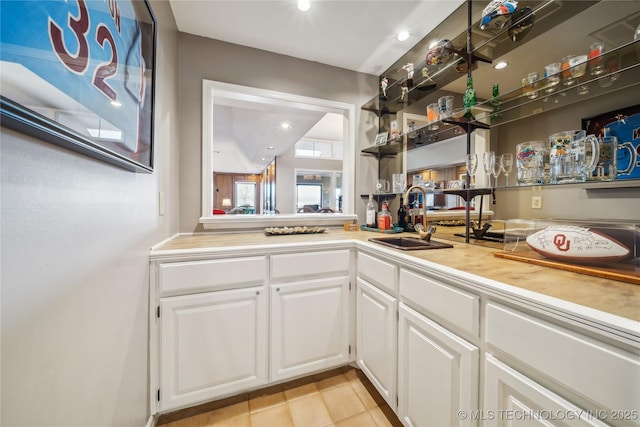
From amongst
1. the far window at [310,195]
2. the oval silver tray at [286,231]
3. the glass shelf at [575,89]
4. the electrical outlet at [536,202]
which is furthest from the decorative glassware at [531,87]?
the far window at [310,195]

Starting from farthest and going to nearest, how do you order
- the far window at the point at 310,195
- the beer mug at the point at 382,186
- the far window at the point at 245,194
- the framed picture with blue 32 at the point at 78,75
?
the far window at the point at 245,194
the far window at the point at 310,195
the beer mug at the point at 382,186
the framed picture with blue 32 at the point at 78,75

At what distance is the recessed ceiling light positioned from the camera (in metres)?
1.45

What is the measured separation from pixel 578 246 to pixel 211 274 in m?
1.52

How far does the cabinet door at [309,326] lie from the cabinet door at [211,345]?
0.08 m

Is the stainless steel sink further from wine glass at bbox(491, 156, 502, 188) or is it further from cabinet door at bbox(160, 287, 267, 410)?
cabinet door at bbox(160, 287, 267, 410)

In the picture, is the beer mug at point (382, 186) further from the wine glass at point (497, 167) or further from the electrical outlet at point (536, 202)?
the electrical outlet at point (536, 202)

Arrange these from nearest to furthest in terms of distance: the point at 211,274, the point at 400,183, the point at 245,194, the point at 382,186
A: the point at 211,274
the point at 400,183
the point at 382,186
the point at 245,194

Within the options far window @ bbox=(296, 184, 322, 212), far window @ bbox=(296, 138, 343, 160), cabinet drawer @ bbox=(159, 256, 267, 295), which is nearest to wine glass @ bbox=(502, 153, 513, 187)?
cabinet drawer @ bbox=(159, 256, 267, 295)

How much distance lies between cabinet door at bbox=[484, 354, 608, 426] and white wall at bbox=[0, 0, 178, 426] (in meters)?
1.10

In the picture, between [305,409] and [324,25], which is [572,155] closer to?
[324,25]

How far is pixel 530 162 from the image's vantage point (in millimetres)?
1130

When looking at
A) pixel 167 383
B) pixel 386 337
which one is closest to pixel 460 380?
pixel 386 337

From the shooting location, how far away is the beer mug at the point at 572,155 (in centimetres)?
90

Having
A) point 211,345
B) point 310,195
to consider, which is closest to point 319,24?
point 211,345
